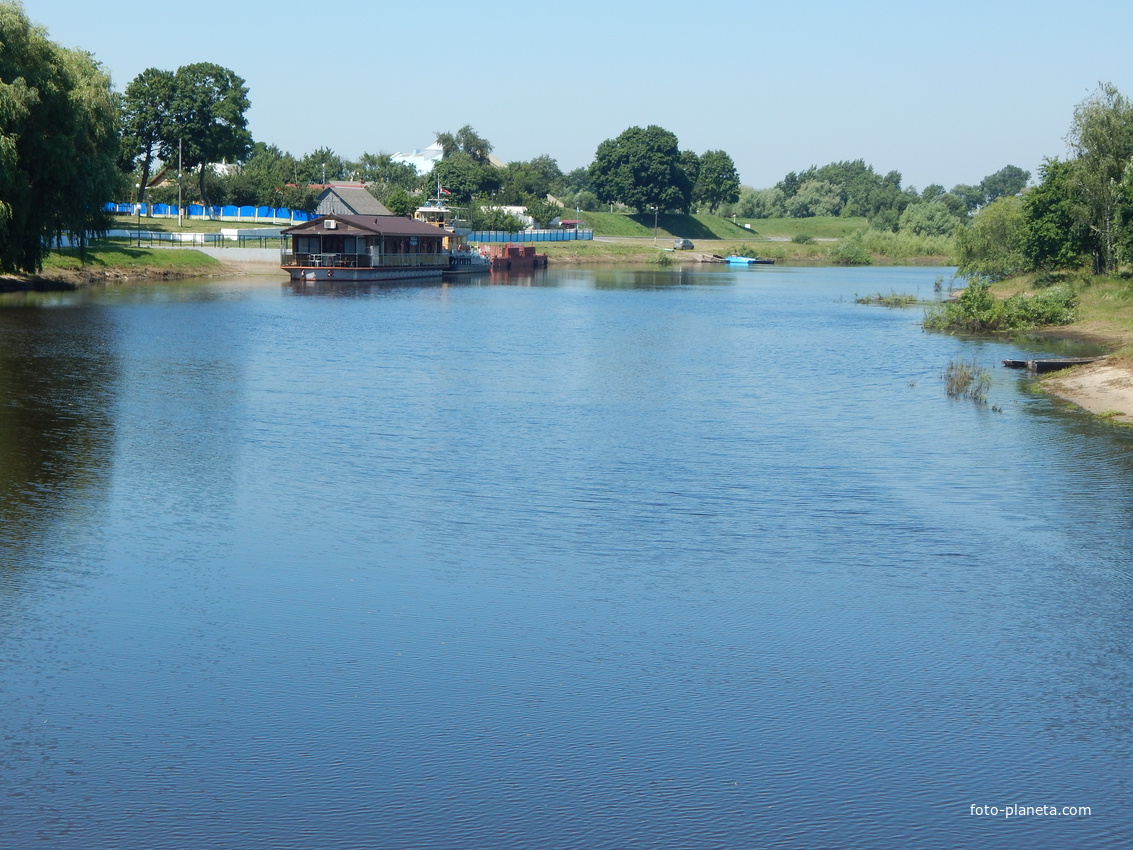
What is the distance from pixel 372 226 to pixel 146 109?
103 ft

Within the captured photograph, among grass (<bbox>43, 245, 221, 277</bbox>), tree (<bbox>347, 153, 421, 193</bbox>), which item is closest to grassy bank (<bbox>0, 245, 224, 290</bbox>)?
grass (<bbox>43, 245, 221, 277</bbox>)

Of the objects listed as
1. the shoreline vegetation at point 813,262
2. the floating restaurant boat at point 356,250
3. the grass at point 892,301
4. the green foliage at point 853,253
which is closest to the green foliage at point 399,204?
the shoreline vegetation at point 813,262

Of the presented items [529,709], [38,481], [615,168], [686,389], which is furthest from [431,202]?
[529,709]

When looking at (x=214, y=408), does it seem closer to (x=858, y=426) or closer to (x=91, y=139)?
(x=858, y=426)

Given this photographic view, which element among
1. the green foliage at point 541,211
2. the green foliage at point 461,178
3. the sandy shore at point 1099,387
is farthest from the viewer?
the green foliage at point 541,211

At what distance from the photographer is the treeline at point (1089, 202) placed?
51719mm

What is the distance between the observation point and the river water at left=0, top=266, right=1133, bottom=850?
936 centimetres

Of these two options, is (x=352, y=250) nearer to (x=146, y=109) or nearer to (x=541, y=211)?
(x=146, y=109)

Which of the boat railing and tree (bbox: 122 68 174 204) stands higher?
tree (bbox: 122 68 174 204)

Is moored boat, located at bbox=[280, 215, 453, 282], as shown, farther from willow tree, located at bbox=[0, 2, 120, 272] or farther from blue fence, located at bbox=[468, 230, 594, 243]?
blue fence, located at bbox=[468, 230, 594, 243]

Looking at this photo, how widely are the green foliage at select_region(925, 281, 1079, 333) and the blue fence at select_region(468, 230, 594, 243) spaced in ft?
259

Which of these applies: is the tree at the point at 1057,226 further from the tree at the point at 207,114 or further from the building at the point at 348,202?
the tree at the point at 207,114

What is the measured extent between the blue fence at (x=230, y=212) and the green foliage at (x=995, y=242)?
62.0 m

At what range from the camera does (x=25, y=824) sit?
28.6 ft
